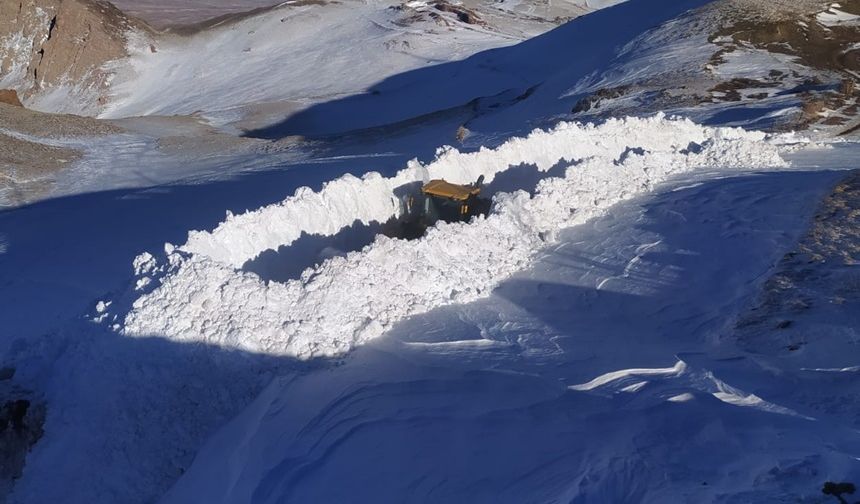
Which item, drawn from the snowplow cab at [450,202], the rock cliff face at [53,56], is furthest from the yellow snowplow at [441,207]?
the rock cliff face at [53,56]

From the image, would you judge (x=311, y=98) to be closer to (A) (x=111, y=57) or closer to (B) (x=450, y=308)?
(A) (x=111, y=57)

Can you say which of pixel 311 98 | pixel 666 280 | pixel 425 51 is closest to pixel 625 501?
pixel 666 280

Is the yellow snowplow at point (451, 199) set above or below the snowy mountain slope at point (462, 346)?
above

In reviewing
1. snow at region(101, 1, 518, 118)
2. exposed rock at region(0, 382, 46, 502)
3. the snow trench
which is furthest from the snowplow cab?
snow at region(101, 1, 518, 118)

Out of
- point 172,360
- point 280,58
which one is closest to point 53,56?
point 280,58

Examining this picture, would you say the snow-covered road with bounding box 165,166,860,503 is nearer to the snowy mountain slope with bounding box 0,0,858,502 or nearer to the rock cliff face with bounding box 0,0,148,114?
the snowy mountain slope with bounding box 0,0,858,502

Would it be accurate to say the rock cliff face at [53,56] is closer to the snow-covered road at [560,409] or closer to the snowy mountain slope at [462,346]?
the snowy mountain slope at [462,346]
